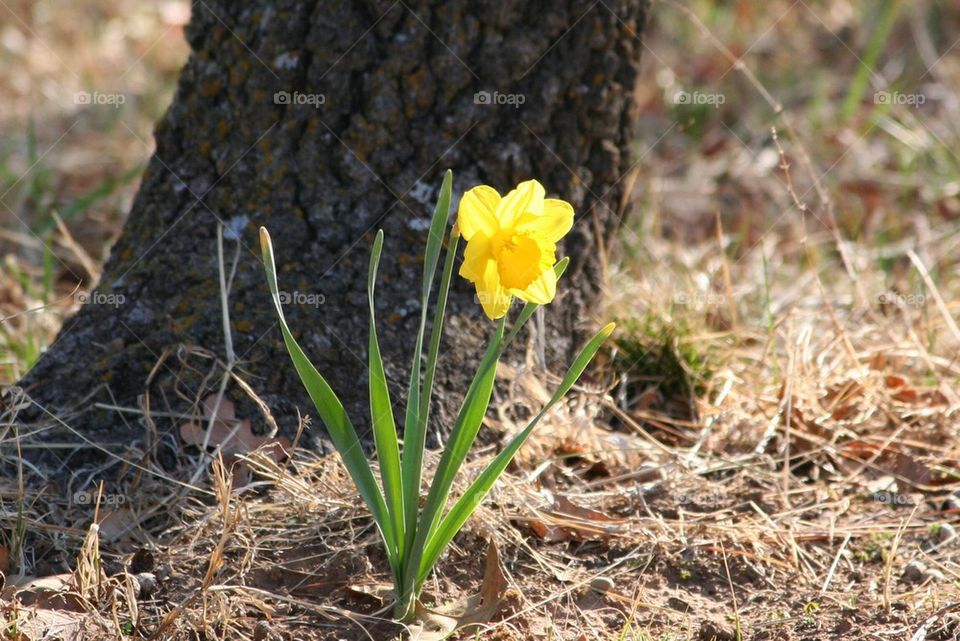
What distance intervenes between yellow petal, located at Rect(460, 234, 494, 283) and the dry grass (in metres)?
0.55

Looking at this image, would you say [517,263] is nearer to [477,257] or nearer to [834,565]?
[477,257]

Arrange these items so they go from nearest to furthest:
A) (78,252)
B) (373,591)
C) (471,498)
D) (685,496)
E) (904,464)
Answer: (471,498) < (373,591) < (685,496) < (904,464) < (78,252)

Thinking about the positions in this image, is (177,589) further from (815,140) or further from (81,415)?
(815,140)

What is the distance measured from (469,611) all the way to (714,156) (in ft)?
9.96

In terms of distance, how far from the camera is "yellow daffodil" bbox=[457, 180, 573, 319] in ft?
4.42

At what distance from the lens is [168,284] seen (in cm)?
210

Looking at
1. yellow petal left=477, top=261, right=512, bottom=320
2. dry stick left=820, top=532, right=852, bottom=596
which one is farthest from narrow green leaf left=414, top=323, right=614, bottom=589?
dry stick left=820, top=532, right=852, bottom=596

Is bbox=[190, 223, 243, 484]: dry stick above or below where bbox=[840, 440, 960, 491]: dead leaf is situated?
above

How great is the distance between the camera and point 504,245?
136 centimetres

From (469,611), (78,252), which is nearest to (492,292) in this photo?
(469,611)

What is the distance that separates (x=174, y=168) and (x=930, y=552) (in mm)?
1771

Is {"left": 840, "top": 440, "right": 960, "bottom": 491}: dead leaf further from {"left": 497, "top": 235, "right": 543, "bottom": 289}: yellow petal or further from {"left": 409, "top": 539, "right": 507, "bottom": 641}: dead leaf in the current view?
{"left": 497, "top": 235, "right": 543, "bottom": 289}: yellow petal

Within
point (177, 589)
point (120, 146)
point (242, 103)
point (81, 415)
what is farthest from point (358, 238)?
point (120, 146)

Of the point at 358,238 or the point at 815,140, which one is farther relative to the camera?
the point at 815,140
